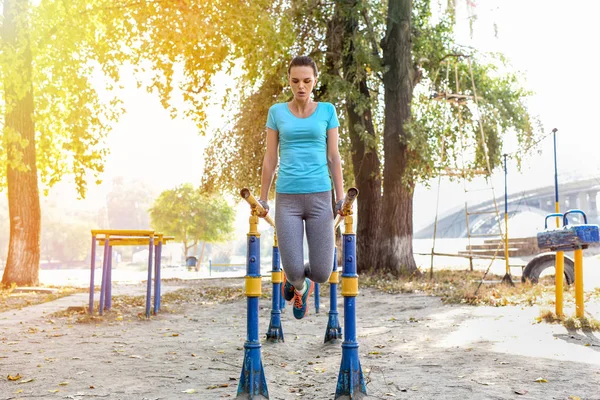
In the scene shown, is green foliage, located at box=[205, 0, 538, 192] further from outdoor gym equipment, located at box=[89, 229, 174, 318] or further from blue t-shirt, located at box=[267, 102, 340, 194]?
blue t-shirt, located at box=[267, 102, 340, 194]

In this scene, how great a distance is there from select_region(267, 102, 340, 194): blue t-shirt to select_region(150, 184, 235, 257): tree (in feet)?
140

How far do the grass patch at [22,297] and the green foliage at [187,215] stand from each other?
3255cm

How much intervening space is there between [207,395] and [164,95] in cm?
1235

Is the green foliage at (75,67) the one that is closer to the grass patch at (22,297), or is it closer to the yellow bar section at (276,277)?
the grass patch at (22,297)

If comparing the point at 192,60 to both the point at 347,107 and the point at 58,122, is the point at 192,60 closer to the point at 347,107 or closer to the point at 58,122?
the point at 347,107

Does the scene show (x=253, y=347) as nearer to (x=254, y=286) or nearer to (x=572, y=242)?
(x=254, y=286)

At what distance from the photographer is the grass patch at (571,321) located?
6191 millimetres

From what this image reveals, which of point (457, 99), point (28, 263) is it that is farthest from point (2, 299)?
point (457, 99)

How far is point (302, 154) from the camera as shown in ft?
13.0

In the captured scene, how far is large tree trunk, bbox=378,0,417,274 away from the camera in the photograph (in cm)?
1380

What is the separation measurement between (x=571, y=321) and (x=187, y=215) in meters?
42.2

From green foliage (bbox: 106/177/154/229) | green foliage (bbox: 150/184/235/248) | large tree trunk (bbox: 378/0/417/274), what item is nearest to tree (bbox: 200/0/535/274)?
large tree trunk (bbox: 378/0/417/274)

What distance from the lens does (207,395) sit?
3973mm

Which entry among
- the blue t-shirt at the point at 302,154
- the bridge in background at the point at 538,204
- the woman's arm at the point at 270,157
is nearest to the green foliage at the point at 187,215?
the bridge in background at the point at 538,204
